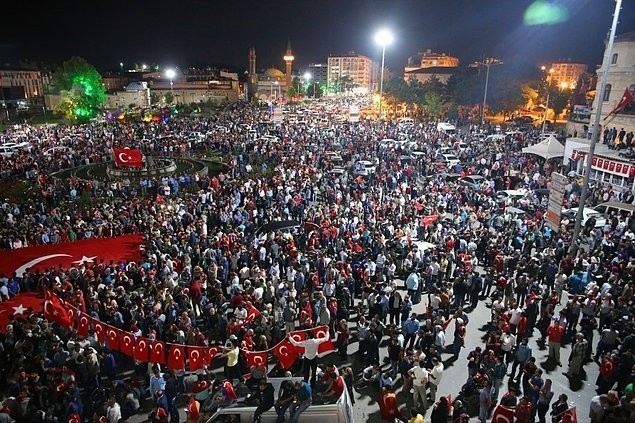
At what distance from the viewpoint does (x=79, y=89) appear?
7625cm

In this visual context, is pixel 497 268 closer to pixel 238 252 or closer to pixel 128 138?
pixel 238 252

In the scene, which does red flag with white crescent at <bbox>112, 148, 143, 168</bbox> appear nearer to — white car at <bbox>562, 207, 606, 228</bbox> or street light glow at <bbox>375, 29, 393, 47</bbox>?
street light glow at <bbox>375, 29, 393, 47</bbox>

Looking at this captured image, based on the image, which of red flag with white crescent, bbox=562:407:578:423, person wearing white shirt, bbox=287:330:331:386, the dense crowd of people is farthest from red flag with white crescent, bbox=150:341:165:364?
red flag with white crescent, bbox=562:407:578:423

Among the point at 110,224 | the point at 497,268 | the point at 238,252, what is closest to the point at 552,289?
the point at 497,268

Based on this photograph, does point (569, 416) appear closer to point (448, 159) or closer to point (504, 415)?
point (504, 415)

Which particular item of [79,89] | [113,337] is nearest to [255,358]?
[113,337]

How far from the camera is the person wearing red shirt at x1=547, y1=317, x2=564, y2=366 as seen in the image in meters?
10.7

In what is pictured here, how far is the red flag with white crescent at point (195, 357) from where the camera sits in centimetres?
1038

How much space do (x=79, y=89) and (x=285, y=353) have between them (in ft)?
262

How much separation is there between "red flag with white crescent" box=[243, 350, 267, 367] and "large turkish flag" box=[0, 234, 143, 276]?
8.31 meters

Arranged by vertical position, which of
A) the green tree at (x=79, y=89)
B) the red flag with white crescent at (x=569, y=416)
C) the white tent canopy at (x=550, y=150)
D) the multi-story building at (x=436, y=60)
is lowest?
the red flag with white crescent at (x=569, y=416)

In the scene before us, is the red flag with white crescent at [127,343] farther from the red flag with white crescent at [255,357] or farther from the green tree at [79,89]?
the green tree at [79,89]

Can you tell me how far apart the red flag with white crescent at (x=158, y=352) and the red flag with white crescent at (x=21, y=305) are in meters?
4.50

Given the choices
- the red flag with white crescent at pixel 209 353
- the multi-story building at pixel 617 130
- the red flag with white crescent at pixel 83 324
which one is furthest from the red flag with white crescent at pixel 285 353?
the multi-story building at pixel 617 130
